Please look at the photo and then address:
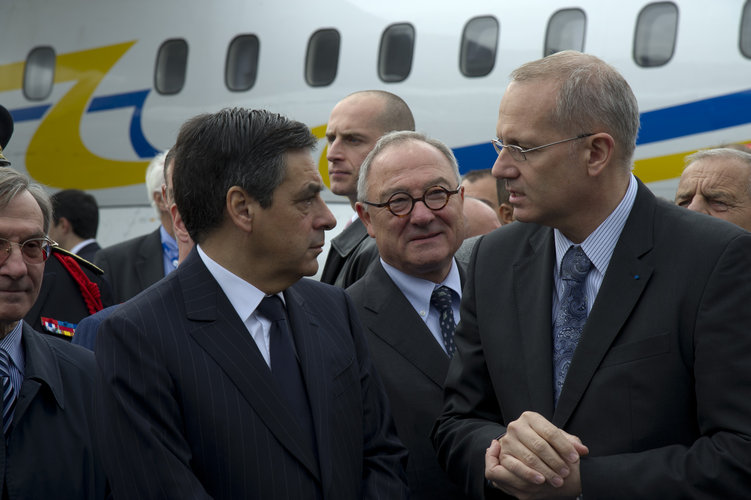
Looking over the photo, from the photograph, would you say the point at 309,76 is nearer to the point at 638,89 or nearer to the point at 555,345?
the point at 638,89

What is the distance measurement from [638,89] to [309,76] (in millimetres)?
3891

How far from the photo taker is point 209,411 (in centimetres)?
250

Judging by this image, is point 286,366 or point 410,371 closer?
point 286,366

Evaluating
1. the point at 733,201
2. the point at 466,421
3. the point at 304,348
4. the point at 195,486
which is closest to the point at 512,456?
the point at 466,421

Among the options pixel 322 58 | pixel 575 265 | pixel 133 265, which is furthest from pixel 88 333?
pixel 322 58

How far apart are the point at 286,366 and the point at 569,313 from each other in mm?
829

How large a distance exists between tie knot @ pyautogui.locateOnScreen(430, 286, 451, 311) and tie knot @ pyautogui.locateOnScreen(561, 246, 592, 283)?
2.95ft

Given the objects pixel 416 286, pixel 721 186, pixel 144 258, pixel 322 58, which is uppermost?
pixel 322 58

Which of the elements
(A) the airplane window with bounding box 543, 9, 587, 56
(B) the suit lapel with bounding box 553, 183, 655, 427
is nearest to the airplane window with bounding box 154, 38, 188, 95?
(A) the airplane window with bounding box 543, 9, 587, 56

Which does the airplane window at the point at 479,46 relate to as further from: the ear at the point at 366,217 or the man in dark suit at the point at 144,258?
the ear at the point at 366,217

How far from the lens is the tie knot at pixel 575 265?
2752 mm

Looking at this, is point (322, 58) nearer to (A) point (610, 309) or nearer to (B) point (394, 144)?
(B) point (394, 144)

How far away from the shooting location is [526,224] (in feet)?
10.1

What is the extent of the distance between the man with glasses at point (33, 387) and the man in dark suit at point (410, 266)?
3.36ft
